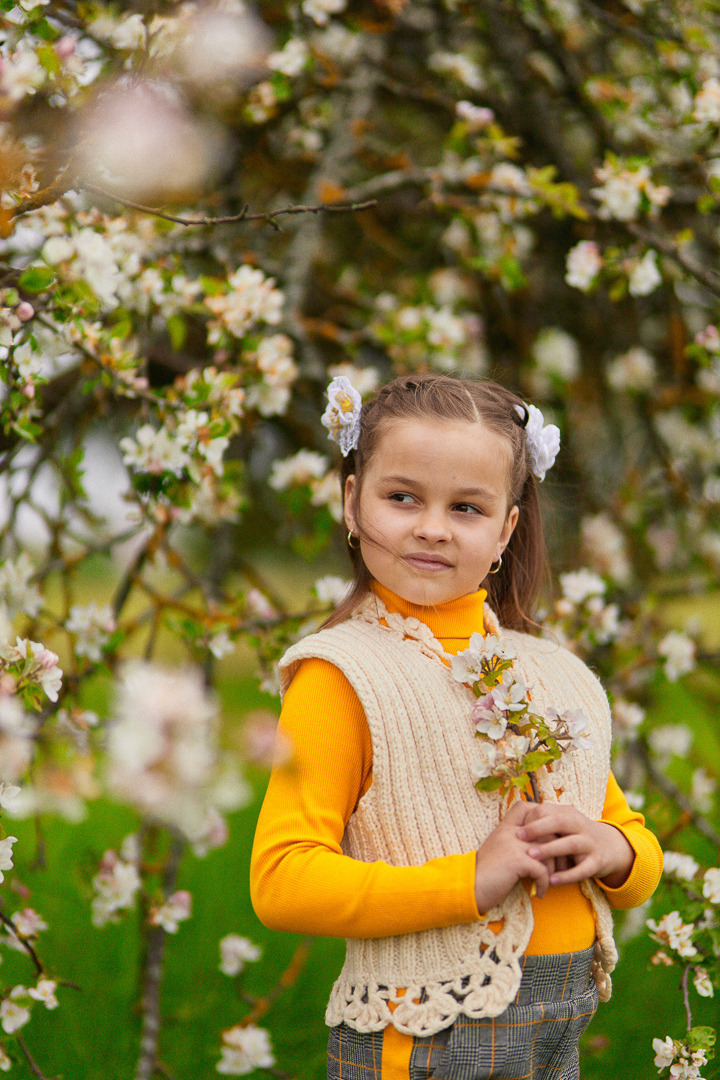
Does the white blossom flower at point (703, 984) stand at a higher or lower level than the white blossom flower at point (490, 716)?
lower

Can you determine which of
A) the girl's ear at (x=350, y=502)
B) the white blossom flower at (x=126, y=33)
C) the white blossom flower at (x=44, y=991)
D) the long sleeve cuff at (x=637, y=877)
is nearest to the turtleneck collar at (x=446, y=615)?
the girl's ear at (x=350, y=502)

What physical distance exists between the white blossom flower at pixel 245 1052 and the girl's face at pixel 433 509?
40.3 inches

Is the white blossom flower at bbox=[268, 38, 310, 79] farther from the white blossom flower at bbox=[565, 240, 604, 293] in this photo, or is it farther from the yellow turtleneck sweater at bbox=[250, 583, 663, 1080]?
the yellow turtleneck sweater at bbox=[250, 583, 663, 1080]

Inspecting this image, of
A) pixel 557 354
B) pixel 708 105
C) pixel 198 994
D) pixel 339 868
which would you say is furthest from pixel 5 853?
Answer: pixel 557 354

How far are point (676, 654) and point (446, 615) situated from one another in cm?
107

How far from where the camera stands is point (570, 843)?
3.94ft

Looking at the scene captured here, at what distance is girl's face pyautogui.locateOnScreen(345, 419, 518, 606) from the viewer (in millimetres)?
1342

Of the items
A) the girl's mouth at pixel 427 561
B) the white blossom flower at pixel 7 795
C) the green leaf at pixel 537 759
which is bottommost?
the white blossom flower at pixel 7 795

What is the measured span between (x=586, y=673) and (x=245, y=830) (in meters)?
2.40

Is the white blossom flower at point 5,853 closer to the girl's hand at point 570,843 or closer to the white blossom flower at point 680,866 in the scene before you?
the girl's hand at point 570,843

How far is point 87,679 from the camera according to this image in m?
1.85

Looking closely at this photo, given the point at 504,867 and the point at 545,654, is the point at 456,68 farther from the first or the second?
the point at 504,867

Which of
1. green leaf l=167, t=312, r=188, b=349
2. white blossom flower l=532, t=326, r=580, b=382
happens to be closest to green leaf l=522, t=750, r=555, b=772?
green leaf l=167, t=312, r=188, b=349

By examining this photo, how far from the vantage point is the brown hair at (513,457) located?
1.42m
